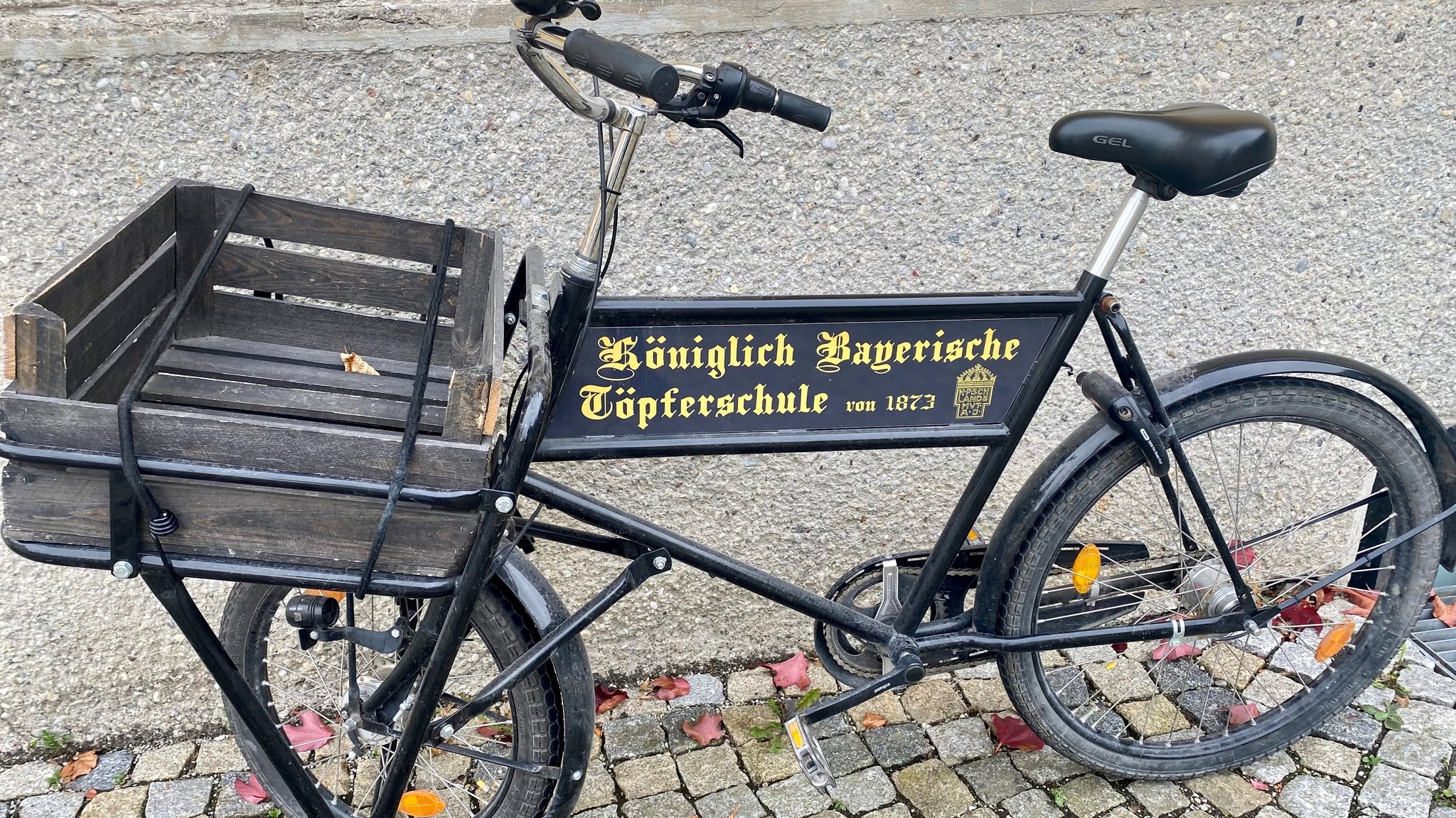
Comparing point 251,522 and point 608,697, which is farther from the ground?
point 251,522

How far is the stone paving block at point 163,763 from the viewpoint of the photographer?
259 cm

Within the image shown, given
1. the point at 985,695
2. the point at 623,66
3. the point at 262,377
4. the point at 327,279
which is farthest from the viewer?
the point at 985,695

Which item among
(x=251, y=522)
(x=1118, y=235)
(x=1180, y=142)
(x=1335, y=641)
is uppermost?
(x=1180, y=142)

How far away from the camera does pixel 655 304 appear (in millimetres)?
1770

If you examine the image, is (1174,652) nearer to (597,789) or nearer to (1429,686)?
(1429,686)

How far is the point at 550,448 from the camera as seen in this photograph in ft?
6.03

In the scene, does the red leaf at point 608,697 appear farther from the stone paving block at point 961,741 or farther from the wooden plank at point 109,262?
the wooden plank at point 109,262

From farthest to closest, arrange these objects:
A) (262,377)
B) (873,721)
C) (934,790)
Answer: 1. (873,721)
2. (934,790)
3. (262,377)

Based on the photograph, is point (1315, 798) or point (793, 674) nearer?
point (1315, 798)

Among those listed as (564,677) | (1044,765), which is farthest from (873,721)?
(564,677)

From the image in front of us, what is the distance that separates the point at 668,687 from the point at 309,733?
38.4 inches

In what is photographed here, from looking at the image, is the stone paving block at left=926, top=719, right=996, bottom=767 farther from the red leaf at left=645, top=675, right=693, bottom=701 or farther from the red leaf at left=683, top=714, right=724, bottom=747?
the red leaf at left=645, top=675, right=693, bottom=701

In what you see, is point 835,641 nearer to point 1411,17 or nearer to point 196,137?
point 196,137

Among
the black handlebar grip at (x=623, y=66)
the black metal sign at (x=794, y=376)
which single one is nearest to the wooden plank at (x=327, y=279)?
the black metal sign at (x=794, y=376)
